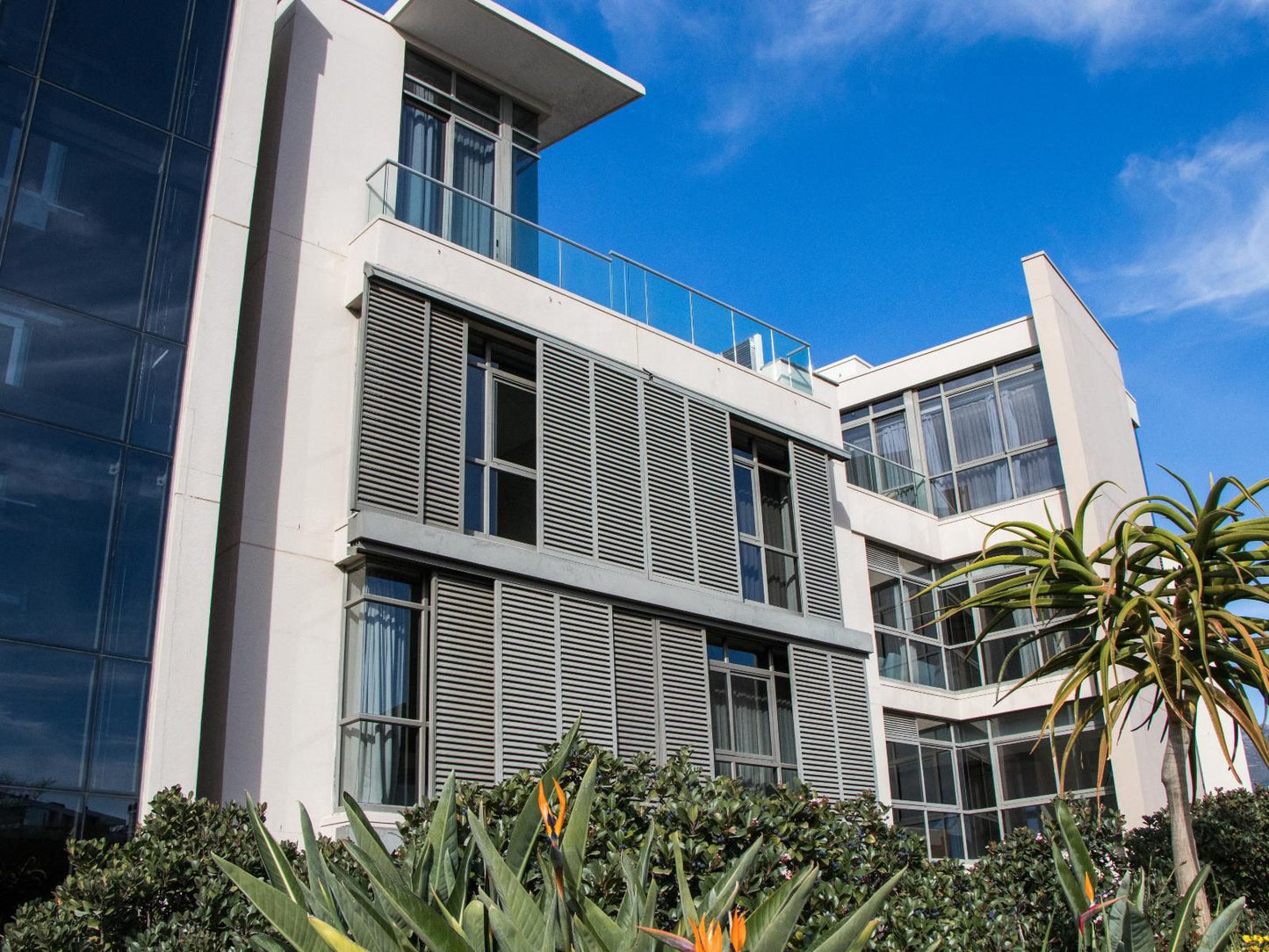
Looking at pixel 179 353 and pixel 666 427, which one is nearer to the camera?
pixel 179 353

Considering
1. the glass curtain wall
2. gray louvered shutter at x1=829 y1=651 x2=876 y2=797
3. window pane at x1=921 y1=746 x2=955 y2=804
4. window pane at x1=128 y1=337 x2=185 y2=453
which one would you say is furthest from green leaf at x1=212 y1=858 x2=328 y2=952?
window pane at x1=921 y1=746 x2=955 y2=804

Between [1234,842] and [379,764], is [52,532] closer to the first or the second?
[379,764]

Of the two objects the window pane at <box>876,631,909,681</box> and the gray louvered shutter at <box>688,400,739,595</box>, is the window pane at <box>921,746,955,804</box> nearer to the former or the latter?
the window pane at <box>876,631,909,681</box>

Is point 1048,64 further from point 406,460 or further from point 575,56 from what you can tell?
point 406,460

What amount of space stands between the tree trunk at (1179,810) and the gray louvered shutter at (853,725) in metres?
6.00

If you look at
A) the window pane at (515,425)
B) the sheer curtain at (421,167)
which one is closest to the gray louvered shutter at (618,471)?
the window pane at (515,425)

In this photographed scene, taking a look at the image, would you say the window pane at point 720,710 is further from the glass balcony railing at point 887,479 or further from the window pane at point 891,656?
the glass balcony railing at point 887,479

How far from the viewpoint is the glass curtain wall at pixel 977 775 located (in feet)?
60.5

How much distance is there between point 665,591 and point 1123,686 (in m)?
5.46

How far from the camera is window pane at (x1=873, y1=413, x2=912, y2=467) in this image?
73.0 feet

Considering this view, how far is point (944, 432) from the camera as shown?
859 inches

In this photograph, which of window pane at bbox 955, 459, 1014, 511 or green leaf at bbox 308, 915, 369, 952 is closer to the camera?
green leaf at bbox 308, 915, 369, 952

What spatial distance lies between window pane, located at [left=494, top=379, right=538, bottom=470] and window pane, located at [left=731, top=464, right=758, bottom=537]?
3311 millimetres

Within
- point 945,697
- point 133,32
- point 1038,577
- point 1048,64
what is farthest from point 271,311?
point 945,697
